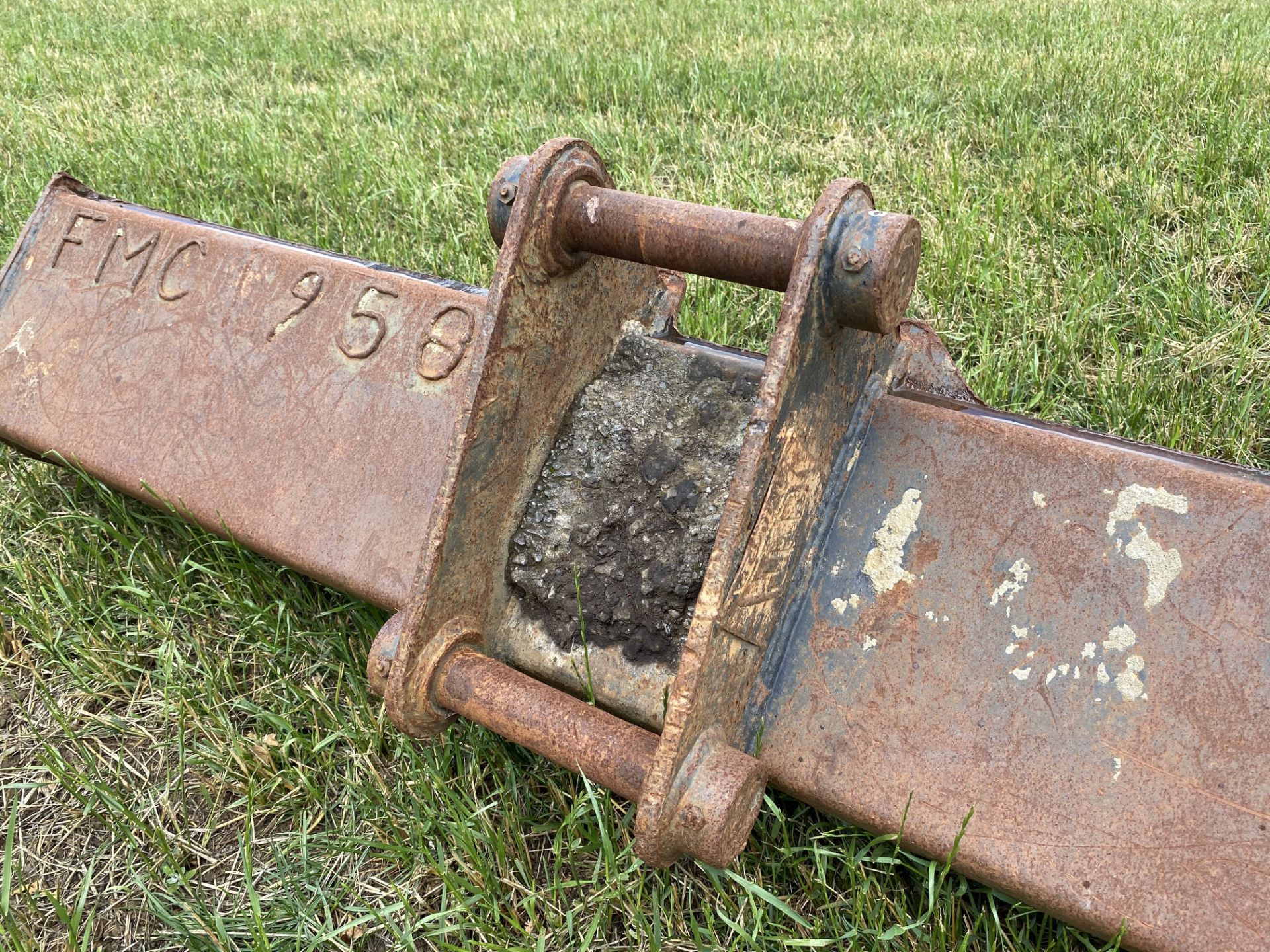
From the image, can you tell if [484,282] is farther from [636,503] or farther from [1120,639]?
[1120,639]

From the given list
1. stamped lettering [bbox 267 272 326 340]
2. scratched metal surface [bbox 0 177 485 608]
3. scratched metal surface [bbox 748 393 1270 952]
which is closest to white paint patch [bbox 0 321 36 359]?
scratched metal surface [bbox 0 177 485 608]

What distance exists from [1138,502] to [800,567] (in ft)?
1.54

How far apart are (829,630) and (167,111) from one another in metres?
4.74

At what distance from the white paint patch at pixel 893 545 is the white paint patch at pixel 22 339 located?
2.06 metres

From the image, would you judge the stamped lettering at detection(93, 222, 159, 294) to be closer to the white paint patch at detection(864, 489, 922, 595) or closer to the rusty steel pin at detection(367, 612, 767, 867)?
the rusty steel pin at detection(367, 612, 767, 867)

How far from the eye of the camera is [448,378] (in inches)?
72.5

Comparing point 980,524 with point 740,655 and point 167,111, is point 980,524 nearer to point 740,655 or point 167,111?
point 740,655

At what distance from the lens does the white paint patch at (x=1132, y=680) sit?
1238 mm

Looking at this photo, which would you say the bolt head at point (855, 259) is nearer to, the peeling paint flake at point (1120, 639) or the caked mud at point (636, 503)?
the caked mud at point (636, 503)

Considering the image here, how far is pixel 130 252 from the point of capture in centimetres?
233

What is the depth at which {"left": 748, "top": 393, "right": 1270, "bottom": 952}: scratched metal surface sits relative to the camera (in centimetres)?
118

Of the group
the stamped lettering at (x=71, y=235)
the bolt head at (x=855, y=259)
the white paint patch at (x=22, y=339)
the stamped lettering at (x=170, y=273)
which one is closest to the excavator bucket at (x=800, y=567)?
the bolt head at (x=855, y=259)

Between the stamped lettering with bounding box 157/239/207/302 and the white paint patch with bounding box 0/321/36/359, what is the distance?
369mm

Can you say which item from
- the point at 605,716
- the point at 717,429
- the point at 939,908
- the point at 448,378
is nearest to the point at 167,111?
the point at 448,378
